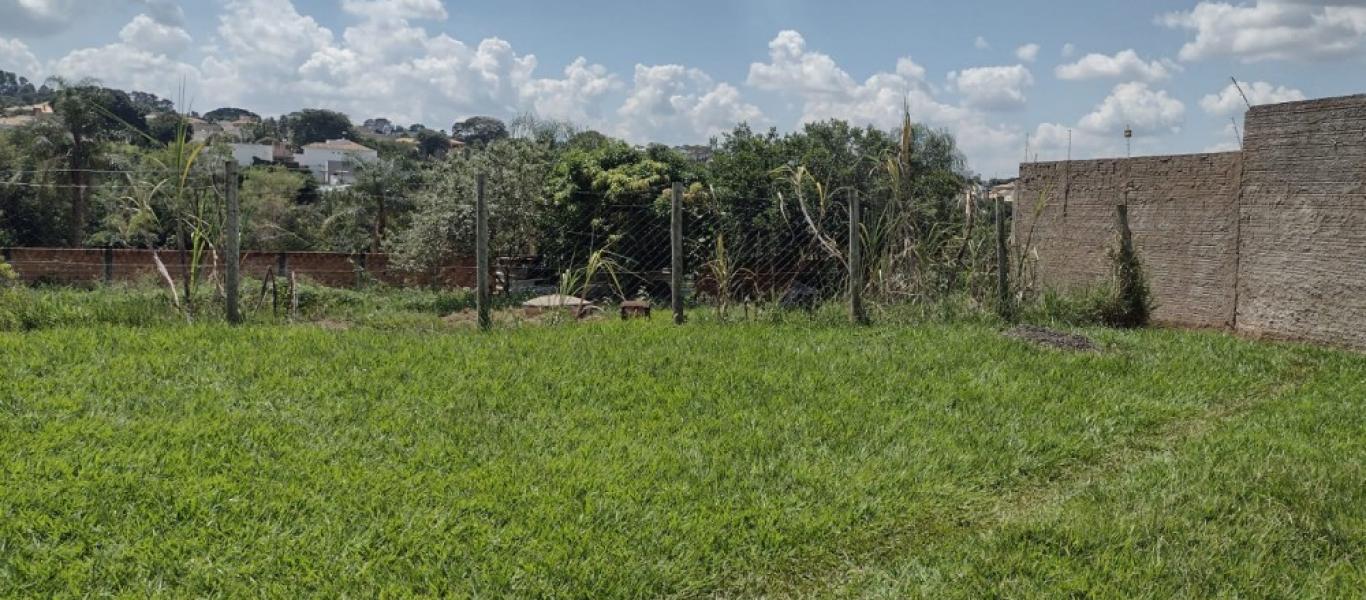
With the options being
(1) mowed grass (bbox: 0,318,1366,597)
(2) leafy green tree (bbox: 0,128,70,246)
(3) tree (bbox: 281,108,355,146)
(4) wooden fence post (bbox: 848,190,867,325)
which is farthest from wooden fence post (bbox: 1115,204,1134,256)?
(3) tree (bbox: 281,108,355,146)

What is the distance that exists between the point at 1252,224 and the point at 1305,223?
46cm

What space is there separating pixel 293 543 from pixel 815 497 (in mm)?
1964

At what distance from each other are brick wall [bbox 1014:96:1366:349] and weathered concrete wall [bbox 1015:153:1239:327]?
0.01m

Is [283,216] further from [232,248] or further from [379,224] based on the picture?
[232,248]

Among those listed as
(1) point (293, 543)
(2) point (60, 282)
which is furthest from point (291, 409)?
(2) point (60, 282)

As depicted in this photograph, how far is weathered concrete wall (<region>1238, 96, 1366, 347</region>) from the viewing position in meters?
7.34

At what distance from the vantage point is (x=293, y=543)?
2992 mm

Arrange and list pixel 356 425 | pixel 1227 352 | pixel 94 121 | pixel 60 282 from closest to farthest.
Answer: pixel 356 425
pixel 1227 352
pixel 60 282
pixel 94 121

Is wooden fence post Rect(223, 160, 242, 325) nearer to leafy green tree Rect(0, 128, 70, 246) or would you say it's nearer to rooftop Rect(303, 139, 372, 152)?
leafy green tree Rect(0, 128, 70, 246)

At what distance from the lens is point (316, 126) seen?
104500mm

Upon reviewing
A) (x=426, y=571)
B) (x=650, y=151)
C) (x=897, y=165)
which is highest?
(x=650, y=151)

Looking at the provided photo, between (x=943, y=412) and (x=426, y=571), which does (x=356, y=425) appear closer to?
(x=426, y=571)

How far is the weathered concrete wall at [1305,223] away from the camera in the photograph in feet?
24.1

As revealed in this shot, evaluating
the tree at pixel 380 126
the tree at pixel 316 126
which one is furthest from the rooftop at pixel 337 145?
the tree at pixel 380 126
